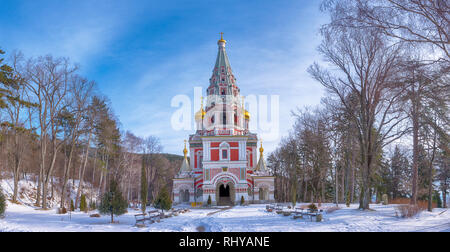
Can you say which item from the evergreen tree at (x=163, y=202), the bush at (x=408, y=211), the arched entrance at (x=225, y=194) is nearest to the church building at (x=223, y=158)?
the arched entrance at (x=225, y=194)

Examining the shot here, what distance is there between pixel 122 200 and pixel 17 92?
13.1 m

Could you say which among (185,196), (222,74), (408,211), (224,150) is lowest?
(185,196)

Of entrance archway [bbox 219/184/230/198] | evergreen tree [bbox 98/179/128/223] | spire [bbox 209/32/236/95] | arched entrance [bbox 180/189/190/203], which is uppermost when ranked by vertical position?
spire [bbox 209/32/236/95]

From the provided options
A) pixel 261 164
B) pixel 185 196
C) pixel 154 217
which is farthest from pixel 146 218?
pixel 261 164

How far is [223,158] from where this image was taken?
37.9m

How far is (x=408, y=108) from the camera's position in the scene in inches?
615

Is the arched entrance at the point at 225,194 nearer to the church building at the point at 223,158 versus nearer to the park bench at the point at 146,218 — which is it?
the church building at the point at 223,158

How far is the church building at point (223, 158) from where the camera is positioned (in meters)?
37.1

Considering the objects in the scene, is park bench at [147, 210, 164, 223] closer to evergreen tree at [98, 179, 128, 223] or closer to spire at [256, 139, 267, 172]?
evergreen tree at [98, 179, 128, 223]

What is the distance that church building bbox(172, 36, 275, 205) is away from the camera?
37125mm

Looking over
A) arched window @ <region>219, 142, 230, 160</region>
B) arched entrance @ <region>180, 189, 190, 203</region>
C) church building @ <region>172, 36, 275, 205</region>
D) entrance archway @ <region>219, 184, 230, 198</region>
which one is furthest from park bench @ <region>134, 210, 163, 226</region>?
arched entrance @ <region>180, 189, 190, 203</region>

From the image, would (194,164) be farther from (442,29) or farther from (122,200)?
(442,29)

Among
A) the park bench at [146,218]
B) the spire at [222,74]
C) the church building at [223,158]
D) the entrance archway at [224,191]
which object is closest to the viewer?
the park bench at [146,218]

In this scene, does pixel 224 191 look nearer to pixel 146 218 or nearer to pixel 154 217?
pixel 154 217
